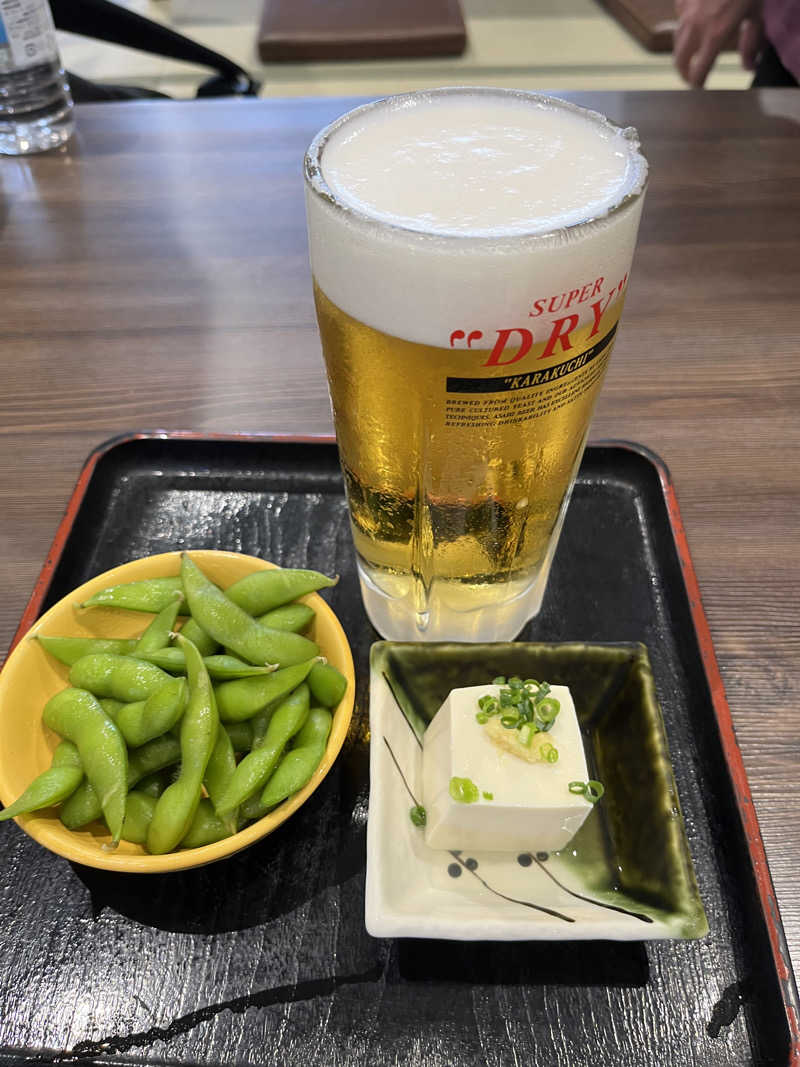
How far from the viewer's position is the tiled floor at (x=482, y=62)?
13.5 ft

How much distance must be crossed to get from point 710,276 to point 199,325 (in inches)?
38.9

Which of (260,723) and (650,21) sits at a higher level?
(260,723)

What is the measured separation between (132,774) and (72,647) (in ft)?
0.54

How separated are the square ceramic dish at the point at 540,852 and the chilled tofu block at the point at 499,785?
0.03 metres

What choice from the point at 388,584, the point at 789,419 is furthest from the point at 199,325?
the point at 789,419

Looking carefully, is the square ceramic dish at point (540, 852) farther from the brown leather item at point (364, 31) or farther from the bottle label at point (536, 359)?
the brown leather item at point (364, 31)

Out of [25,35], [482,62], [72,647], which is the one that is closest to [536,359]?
[72,647]

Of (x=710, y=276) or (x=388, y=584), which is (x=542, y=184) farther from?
(x=710, y=276)

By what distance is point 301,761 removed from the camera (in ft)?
2.42

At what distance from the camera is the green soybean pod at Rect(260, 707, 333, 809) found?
720 mm

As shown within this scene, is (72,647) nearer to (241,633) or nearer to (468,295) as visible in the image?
(241,633)

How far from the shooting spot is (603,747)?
0.85 m

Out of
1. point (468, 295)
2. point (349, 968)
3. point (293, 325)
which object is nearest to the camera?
point (468, 295)

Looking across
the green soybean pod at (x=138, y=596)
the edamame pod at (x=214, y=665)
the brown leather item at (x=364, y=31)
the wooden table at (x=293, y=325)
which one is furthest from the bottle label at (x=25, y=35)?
the brown leather item at (x=364, y=31)
